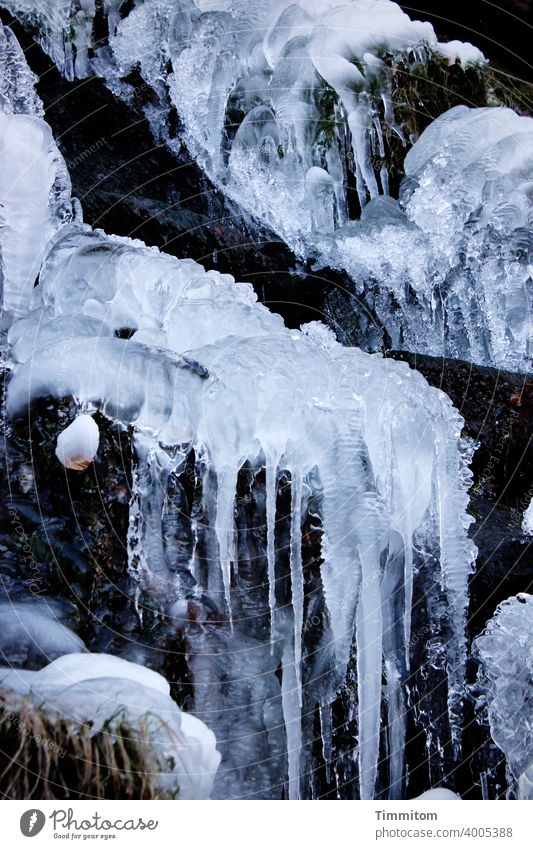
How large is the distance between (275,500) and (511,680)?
95 centimetres

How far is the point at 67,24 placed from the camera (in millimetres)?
3910

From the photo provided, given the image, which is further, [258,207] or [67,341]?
[258,207]

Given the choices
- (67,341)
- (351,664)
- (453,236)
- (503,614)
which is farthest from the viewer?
(453,236)

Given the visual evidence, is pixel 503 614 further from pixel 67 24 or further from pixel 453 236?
pixel 67 24

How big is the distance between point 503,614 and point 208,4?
10.0ft

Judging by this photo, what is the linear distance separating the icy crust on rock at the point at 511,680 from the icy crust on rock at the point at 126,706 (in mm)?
1017

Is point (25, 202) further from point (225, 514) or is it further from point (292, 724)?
point (292, 724)

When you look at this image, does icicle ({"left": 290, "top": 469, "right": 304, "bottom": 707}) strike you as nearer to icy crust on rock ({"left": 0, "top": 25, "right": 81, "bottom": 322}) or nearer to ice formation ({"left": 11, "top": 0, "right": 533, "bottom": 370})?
icy crust on rock ({"left": 0, "top": 25, "right": 81, "bottom": 322})

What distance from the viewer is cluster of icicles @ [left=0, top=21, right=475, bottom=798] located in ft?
7.61

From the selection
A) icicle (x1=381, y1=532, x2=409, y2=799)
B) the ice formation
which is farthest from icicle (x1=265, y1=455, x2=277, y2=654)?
the ice formation

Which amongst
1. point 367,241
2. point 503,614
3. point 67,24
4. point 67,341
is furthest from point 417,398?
point 67,24

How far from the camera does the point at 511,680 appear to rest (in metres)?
2.70
